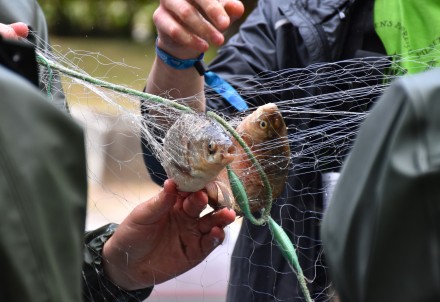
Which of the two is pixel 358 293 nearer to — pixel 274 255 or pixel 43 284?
pixel 43 284

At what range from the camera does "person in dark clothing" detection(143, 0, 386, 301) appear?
165cm

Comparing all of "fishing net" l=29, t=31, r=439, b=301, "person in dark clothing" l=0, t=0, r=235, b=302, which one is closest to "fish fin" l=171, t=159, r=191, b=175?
"fishing net" l=29, t=31, r=439, b=301

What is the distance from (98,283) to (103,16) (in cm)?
375

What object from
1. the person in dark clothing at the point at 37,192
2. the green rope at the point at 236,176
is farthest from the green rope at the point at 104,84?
the person in dark clothing at the point at 37,192

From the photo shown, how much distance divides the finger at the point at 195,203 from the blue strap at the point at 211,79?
1.03 ft

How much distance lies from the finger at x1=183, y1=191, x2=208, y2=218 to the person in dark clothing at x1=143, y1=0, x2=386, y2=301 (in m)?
0.23

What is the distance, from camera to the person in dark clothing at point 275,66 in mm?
1651

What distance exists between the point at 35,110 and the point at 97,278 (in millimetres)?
916

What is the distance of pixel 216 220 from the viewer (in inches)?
61.9

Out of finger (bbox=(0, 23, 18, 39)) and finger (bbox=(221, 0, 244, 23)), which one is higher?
finger (bbox=(221, 0, 244, 23))

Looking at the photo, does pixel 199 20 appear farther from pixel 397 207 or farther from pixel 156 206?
pixel 397 207

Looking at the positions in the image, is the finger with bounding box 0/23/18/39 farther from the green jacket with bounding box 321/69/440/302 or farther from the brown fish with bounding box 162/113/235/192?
the green jacket with bounding box 321/69/440/302

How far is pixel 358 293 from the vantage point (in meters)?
0.83

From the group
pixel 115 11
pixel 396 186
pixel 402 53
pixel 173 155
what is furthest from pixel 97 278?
pixel 115 11
